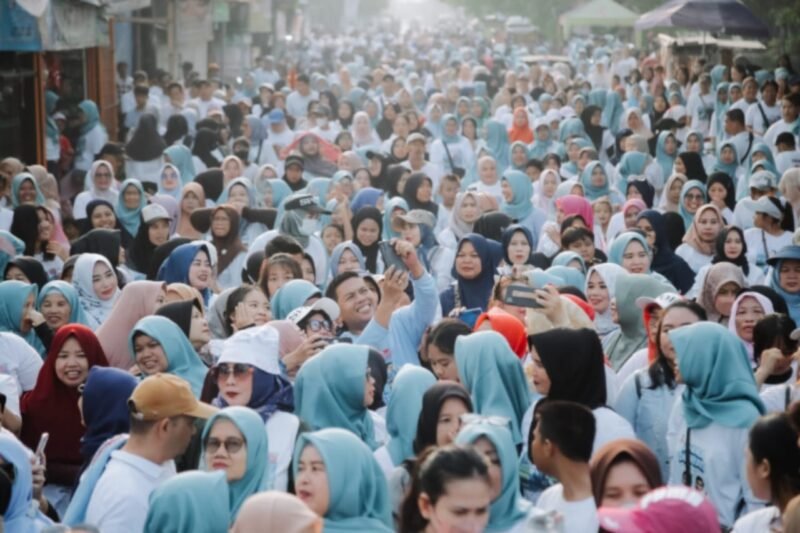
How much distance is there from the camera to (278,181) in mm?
14469

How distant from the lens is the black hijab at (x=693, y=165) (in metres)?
16.0

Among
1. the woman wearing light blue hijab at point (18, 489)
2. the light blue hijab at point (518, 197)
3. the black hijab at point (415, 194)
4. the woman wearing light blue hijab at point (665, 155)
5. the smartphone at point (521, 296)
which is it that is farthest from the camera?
the woman wearing light blue hijab at point (665, 155)

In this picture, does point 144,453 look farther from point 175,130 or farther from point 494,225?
point 175,130

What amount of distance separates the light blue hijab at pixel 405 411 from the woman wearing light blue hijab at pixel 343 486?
3.48 feet

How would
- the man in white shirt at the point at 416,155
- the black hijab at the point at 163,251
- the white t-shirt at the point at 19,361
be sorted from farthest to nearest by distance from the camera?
the man in white shirt at the point at 416,155 < the black hijab at the point at 163,251 < the white t-shirt at the point at 19,361

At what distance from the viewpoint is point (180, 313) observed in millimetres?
8023

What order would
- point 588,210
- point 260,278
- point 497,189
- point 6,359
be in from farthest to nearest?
point 497,189 < point 588,210 < point 260,278 < point 6,359

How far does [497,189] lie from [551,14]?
46.4 metres

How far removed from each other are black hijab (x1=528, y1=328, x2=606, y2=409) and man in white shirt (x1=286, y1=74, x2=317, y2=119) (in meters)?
18.1

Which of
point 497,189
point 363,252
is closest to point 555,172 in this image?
point 497,189

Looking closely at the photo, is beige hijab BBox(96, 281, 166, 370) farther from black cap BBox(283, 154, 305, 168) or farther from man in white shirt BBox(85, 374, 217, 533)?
black cap BBox(283, 154, 305, 168)

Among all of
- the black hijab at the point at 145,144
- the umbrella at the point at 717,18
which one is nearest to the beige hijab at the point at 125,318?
the black hijab at the point at 145,144

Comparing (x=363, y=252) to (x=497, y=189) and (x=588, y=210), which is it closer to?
(x=588, y=210)

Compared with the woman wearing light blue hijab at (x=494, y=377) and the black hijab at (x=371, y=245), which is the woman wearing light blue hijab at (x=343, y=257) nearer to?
the black hijab at (x=371, y=245)
